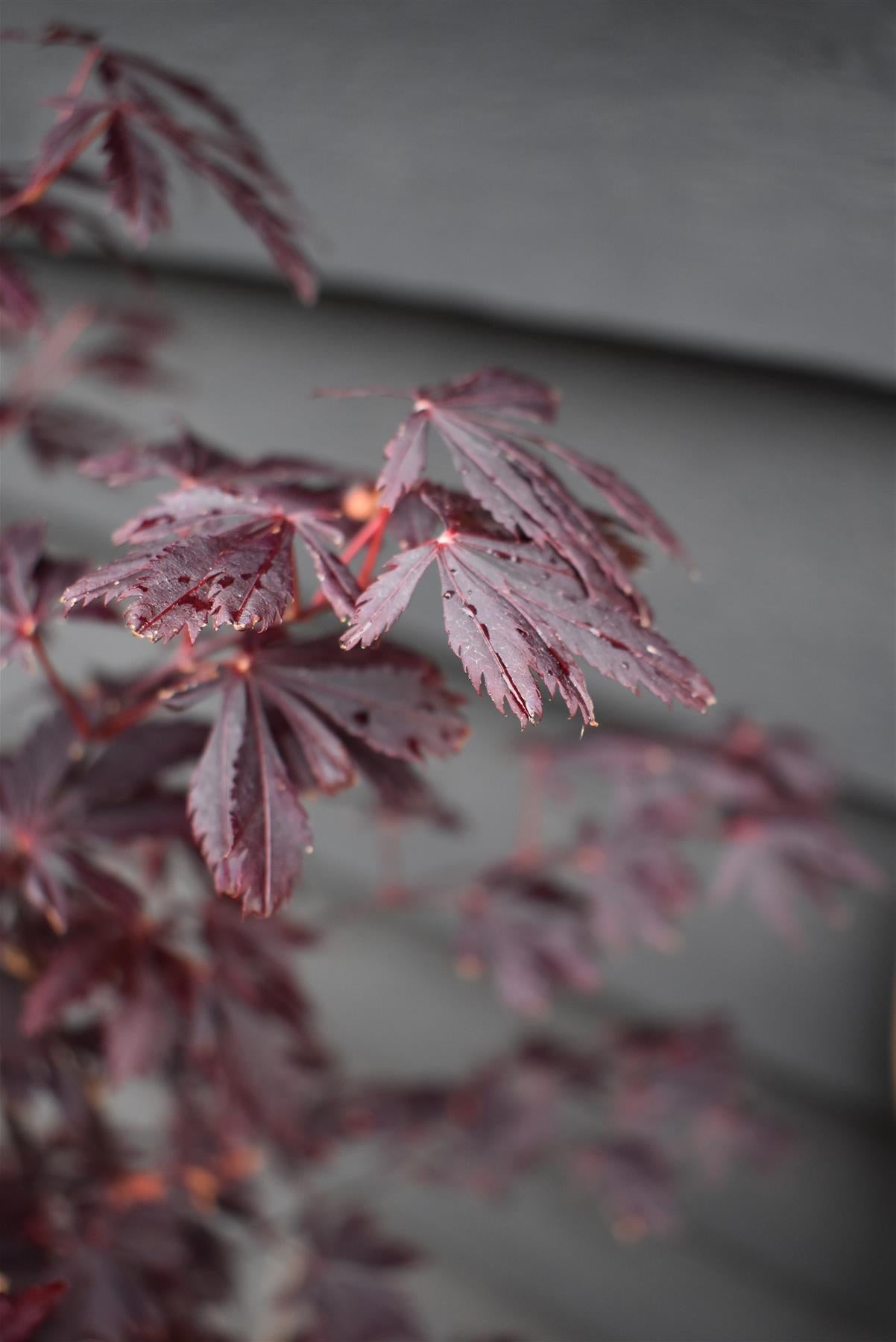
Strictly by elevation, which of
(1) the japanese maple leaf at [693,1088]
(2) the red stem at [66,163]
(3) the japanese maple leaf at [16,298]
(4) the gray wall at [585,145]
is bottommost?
(1) the japanese maple leaf at [693,1088]

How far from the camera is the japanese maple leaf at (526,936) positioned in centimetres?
89

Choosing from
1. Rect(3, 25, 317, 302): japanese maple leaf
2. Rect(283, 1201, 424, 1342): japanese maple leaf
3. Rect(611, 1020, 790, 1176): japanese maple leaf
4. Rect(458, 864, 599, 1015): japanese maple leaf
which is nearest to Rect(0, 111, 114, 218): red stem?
Rect(3, 25, 317, 302): japanese maple leaf

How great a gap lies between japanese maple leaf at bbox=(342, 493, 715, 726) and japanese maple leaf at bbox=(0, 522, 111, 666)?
0.21 metres

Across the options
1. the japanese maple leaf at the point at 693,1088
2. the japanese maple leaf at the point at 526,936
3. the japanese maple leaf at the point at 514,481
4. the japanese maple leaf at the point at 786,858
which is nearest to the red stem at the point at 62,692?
the japanese maple leaf at the point at 514,481

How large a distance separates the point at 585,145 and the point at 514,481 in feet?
1.88

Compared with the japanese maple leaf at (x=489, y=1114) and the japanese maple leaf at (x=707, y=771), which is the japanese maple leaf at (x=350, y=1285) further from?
the japanese maple leaf at (x=707, y=771)

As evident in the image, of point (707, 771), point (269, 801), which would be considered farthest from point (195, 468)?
point (707, 771)

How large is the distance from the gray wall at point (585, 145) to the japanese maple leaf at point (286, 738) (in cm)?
57

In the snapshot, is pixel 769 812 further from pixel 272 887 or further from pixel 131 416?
pixel 131 416

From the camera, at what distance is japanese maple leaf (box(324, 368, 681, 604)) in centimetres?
44

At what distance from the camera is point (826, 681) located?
1.03m

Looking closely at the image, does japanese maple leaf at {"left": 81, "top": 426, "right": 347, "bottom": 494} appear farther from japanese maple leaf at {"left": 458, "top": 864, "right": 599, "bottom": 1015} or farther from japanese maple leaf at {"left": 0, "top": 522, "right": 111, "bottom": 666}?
japanese maple leaf at {"left": 458, "top": 864, "right": 599, "bottom": 1015}

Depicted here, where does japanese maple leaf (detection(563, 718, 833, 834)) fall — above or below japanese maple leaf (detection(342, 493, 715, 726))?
below

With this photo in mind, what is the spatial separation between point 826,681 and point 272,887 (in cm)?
77
